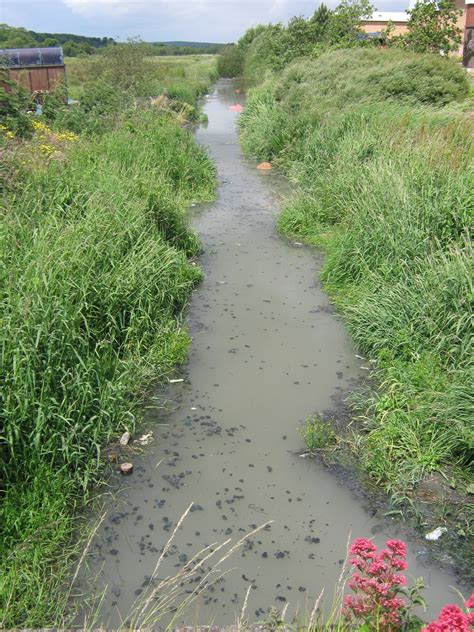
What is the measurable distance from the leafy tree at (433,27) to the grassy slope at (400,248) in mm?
5730

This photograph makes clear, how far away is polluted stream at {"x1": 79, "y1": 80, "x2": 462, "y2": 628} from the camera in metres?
3.05

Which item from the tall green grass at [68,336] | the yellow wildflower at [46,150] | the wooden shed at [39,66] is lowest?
the tall green grass at [68,336]

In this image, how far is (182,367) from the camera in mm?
5125

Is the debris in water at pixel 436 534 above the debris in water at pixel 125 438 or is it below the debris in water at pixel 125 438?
below

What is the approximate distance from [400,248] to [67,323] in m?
3.46

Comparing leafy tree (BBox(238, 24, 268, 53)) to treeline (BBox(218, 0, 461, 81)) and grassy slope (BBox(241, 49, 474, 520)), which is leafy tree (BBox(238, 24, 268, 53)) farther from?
grassy slope (BBox(241, 49, 474, 520))

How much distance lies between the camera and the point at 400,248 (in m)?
5.96

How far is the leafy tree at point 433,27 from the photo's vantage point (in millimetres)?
17000

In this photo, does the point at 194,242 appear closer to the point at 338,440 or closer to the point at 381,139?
the point at 381,139

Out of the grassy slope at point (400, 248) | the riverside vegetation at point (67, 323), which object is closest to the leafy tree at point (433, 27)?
the grassy slope at point (400, 248)

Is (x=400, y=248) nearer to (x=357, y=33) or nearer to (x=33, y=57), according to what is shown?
(x=33, y=57)

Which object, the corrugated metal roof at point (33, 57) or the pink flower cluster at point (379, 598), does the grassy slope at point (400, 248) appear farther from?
the corrugated metal roof at point (33, 57)

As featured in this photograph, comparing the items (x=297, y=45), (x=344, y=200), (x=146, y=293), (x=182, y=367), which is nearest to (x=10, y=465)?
(x=182, y=367)

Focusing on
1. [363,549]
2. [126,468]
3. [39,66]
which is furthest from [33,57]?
[363,549]
